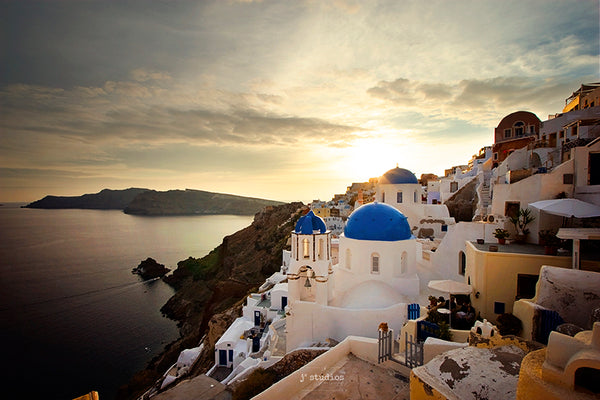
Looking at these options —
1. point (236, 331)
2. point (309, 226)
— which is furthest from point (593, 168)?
point (236, 331)

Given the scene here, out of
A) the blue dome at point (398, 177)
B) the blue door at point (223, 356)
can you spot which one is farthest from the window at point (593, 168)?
the blue door at point (223, 356)

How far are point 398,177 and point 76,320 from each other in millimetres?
45950

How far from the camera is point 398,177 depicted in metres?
24.0

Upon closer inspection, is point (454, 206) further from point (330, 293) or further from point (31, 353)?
point (31, 353)

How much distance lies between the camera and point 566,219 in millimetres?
10117

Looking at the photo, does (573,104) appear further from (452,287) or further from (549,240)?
(452,287)

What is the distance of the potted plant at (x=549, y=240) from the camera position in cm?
854

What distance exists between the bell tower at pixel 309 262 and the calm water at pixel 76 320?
2381 cm

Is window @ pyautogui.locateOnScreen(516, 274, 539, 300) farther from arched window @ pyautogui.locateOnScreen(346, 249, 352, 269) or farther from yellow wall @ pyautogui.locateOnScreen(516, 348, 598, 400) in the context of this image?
arched window @ pyautogui.locateOnScreen(346, 249, 352, 269)

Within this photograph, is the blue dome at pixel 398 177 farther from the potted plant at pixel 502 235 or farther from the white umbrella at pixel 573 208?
the white umbrella at pixel 573 208

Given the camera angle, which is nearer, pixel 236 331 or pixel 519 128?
pixel 236 331

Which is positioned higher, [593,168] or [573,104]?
[573,104]

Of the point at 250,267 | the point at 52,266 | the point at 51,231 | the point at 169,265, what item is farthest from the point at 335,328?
the point at 51,231

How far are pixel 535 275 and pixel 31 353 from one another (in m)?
45.9
